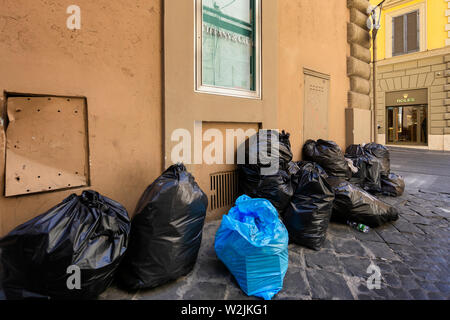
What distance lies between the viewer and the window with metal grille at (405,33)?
1246cm

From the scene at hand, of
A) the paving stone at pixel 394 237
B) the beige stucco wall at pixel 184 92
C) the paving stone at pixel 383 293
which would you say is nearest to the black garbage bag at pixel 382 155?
the paving stone at pixel 394 237

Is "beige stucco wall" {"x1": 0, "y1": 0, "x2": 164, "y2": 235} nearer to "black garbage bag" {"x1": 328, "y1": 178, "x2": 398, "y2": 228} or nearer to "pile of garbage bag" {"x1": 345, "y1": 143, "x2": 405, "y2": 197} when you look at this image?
"black garbage bag" {"x1": 328, "y1": 178, "x2": 398, "y2": 228}

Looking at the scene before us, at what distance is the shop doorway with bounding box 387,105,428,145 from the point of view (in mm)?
12781

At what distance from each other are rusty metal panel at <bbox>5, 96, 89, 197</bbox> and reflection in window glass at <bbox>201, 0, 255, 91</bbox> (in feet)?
4.55

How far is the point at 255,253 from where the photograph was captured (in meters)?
1.52

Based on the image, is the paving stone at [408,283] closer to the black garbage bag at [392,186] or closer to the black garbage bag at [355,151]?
the black garbage bag at [392,186]

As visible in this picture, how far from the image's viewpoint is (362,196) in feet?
8.50

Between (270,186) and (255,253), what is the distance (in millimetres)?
1046

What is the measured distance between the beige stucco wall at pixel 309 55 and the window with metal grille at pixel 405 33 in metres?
11.0

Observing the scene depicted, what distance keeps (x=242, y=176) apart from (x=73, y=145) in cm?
169

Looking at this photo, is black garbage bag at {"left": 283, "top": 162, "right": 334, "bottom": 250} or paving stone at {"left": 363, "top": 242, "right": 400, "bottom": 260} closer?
paving stone at {"left": 363, "top": 242, "right": 400, "bottom": 260}

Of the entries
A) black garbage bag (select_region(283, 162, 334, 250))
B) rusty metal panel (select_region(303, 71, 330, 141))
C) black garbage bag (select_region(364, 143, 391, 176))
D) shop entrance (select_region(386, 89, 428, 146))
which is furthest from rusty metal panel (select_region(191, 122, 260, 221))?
shop entrance (select_region(386, 89, 428, 146))
